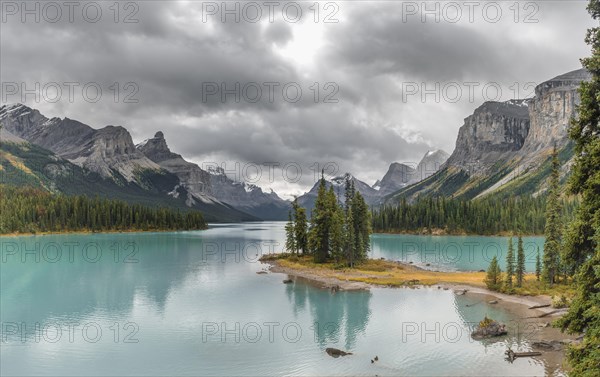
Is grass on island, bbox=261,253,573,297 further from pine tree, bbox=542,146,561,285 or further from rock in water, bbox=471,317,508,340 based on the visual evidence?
rock in water, bbox=471,317,508,340

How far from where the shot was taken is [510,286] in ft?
220

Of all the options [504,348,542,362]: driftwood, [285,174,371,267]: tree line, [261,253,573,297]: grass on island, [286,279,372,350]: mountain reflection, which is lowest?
[286,279,372,350]: mountain reflection

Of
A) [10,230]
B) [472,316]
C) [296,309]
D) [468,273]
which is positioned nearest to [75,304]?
[296,309]

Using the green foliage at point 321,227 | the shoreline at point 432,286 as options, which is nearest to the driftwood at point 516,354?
the shoreline at point 432,286

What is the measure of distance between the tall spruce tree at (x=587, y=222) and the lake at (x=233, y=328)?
18887 mm

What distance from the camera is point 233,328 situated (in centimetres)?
4856

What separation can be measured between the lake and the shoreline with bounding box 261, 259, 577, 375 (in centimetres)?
158

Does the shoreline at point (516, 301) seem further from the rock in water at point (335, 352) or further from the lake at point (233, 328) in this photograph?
the rock in water at point (335, 352)

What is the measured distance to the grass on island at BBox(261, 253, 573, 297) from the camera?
66625mm

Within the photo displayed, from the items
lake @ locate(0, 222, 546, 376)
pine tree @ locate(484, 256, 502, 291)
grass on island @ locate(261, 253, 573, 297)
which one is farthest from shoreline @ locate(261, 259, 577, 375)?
lake @ locate(0, 222, 546, 376)

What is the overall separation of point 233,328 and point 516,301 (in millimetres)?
42775

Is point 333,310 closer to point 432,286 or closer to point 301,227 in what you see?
point 432,286

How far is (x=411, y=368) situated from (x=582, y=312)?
20.8 metres

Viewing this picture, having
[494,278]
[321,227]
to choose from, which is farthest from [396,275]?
[321,227]
